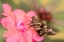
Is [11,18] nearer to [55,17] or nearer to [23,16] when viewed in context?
[23,16]

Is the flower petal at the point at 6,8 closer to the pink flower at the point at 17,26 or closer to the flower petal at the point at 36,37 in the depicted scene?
the pink flower at the point at 17,26

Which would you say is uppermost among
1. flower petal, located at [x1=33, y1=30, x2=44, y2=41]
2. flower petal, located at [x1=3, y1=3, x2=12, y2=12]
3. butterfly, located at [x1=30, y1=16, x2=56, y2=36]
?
flower petal, located at [x1=3, y1=3, x2=12, y2=12]

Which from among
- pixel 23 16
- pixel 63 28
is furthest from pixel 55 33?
pixel 23 16

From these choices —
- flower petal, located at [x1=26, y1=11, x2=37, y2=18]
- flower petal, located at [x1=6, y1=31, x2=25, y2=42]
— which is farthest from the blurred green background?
flower petal, located at [x1=6, y1=31, x2=25, y2=42]

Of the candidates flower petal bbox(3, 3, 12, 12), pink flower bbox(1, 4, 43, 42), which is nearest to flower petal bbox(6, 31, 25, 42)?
pink flower bbox(1, 4, 43, 42)

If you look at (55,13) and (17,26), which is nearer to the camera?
(17,26)

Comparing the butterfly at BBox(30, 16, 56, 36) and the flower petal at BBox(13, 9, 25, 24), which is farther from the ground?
the flower petal at BBox(13, 9, 25, 24)

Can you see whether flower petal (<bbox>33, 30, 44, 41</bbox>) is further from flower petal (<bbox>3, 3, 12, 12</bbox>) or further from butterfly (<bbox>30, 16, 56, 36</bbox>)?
flower petal (<bbox>3, 3, 12, 12</bbox>)

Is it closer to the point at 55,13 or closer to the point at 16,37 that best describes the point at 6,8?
the point at 16,37

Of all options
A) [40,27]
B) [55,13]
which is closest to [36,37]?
[40,27]
